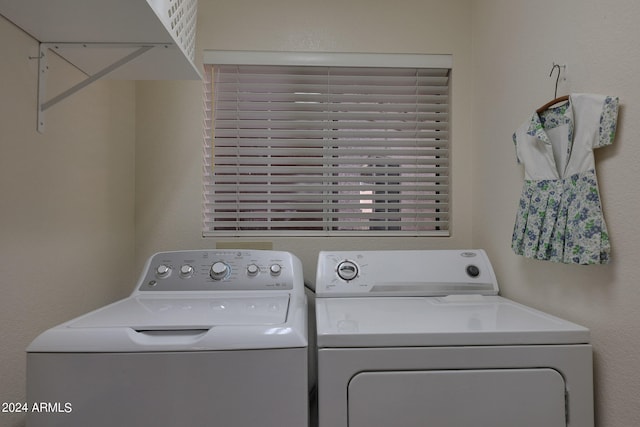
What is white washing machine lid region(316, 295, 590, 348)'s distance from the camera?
87cm

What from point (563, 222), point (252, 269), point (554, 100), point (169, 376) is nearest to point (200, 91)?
point (252, 269)

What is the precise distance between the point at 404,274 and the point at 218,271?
76 cm

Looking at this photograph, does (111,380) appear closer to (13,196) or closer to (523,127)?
(13,196)

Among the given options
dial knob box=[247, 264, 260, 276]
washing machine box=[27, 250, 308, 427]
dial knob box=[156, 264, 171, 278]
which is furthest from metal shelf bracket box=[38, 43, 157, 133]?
dial knob box=[247, 264, 260, 276]

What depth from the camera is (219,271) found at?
1292 mm

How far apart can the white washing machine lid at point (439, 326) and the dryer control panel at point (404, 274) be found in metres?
0.16

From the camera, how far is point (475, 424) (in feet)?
2.81

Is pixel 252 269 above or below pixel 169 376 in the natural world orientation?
above

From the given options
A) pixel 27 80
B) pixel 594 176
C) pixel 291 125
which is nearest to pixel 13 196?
pixel 27 80

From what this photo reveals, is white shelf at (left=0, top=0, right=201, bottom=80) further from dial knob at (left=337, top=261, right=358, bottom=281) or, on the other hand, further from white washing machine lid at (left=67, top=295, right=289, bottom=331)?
dial knob at (left=337, top=261, right=358, bottom=281)

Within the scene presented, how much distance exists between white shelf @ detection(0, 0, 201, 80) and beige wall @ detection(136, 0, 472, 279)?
0.38 metres

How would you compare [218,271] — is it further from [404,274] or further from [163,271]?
[404,274]

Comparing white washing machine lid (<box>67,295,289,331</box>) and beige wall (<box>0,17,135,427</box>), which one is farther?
beige wall (<box>0,17,135,427</box>)

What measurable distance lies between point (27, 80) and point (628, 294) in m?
1.80
